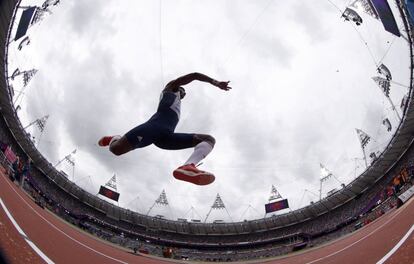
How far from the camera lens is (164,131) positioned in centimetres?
537

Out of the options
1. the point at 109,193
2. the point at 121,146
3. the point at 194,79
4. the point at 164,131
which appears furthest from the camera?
the point at 109,193

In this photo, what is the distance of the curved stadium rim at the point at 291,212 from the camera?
24.4 metres

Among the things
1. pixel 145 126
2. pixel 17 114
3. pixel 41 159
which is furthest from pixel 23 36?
pixel 145 126

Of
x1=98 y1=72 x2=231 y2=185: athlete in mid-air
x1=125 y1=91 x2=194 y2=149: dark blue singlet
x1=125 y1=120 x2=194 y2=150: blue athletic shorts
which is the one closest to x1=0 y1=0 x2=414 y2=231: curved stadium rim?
x1=98 y1=72 x2=231 y2=185: athlete in mid-air

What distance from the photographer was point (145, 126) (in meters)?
5.40

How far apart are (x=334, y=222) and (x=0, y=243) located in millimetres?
40561

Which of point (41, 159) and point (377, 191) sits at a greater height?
point (41, 159)

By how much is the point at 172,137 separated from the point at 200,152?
0.57 meters

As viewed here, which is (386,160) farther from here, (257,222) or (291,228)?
(257,222)

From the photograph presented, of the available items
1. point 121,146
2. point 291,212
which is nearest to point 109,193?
point 291,212

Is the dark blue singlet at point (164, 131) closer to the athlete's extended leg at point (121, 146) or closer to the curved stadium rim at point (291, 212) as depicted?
the athlete's extended leg at point (121, 146)

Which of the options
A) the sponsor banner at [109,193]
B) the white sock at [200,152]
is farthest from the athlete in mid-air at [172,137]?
the sponsor banner at [109,193]

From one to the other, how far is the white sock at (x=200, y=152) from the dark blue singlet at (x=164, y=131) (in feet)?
0.71

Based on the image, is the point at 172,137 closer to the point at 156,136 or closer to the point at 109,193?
the point at 156,136
